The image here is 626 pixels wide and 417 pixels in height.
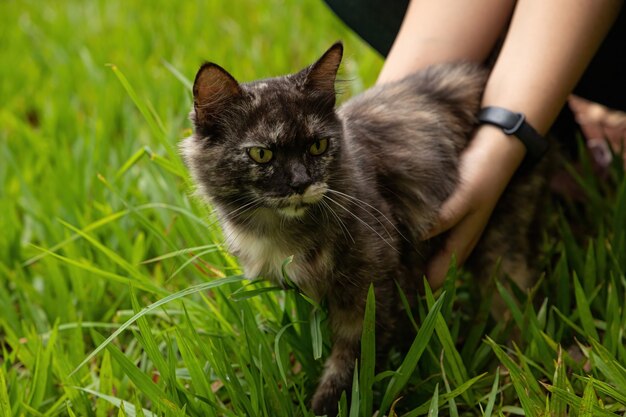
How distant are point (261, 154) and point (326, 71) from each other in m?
0.24

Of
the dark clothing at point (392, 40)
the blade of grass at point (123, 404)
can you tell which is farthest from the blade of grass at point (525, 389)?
the dark clothing at point (392, 40)

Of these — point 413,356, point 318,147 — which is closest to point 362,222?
point 318,147

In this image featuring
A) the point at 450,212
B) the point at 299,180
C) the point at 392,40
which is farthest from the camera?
the point at 392,40

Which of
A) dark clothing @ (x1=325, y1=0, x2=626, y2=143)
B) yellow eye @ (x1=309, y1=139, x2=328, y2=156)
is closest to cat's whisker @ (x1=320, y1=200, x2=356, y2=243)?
yellow eye @ (x1=309, y1=139, x2=328, y2=156)

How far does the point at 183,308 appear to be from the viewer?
172cm

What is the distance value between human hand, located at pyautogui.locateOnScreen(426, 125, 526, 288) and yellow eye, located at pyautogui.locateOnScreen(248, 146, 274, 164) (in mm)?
536

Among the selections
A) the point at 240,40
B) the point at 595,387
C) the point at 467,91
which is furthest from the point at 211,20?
the point at 595,387

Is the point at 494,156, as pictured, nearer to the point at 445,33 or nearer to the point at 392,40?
the point at 445,33

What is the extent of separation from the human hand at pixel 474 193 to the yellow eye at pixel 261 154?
1.76 feet

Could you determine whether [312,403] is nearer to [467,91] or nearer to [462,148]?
[462,148]

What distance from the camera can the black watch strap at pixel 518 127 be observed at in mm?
1922

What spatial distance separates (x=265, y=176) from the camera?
1539 mm

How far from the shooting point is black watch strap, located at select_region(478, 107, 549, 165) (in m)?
1.92

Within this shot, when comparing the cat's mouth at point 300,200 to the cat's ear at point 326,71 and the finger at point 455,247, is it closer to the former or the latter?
the cat's ear at point 326,71
